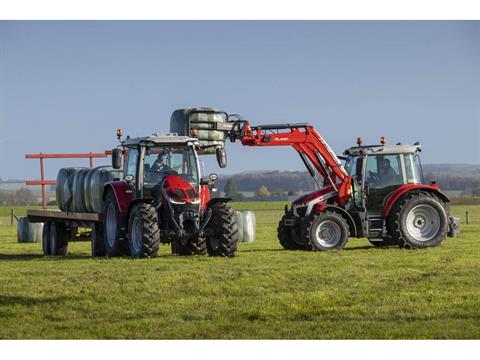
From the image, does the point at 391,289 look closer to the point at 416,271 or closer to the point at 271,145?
the point at 416,271

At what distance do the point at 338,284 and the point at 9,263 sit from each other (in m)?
7.54

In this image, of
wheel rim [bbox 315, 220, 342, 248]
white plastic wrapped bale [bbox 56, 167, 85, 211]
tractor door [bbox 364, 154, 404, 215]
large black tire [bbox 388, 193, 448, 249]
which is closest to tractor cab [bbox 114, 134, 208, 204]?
wheel rim [bbox 315, 220, 342, 248]

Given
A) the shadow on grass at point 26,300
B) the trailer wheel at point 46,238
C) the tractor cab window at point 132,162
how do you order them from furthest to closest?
the trailer wheel at point 46,238 → the tractor cab window at point 132,162 → the shadow on grass at point 26,300

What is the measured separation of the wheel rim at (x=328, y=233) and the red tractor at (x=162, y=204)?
8.08 feet

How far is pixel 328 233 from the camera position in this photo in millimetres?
20828

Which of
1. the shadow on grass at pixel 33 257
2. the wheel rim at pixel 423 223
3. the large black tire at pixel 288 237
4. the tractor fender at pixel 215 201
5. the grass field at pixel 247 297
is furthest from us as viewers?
the large black tire at pixel 288 237

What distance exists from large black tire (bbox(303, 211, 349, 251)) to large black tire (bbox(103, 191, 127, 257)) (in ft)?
12.3

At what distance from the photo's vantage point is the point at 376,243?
2289cm

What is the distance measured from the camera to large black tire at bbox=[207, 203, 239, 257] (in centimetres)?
1827

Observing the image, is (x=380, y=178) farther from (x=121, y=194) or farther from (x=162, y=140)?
(x=121, y=194)

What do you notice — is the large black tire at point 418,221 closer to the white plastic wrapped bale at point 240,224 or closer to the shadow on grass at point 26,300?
the white plastic wrapped bale at point 240,224

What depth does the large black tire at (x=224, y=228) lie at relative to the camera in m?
18.3

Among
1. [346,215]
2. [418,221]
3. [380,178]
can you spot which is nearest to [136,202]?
[346,215]

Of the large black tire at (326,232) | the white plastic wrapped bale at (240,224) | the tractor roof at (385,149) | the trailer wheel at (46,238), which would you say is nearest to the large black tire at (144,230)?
the large black tire at (326,232)
